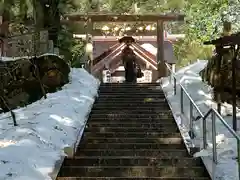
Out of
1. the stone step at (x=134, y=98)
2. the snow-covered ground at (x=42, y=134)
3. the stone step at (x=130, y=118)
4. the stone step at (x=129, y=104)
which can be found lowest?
the stone step at (x=134, y=98)

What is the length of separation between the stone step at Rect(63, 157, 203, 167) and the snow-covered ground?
0.28 metres

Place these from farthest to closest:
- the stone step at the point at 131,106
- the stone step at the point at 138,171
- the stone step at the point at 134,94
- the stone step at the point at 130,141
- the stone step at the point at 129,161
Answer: the stone step at the point at 134,94, the stone step at the point at 131,106, the stone step at the point at 130,141, the stone step at the point at 129,161, the stone step at the point at 138,171

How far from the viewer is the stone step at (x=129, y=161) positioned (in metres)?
7.11

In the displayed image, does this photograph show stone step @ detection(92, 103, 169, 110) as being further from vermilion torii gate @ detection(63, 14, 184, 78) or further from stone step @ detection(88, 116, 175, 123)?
vermilion torii gate @ detection(63, 14, 184, 78)

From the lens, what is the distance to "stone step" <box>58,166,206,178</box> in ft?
21.7

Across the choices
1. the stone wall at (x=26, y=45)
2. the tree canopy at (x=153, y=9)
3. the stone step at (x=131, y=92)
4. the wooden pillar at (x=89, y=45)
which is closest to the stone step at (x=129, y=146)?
the stone step at (x=131, y=92)

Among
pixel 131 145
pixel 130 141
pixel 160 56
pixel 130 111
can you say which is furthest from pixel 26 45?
pixel 131 145

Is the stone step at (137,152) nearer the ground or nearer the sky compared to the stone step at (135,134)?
nearer the sky

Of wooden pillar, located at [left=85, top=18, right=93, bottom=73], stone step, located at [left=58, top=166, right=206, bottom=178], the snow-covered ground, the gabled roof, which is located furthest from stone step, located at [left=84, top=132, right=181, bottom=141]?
the gabled roof

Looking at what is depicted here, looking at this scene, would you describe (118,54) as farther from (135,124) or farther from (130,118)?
(135,124)

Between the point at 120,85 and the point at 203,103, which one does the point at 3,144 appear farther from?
the point at 120,85

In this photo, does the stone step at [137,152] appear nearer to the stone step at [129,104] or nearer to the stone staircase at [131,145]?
the stone staircase at [131,145]

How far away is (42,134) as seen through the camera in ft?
25.6

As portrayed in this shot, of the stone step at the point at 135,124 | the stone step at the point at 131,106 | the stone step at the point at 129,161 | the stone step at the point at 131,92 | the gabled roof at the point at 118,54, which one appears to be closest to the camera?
the stone step at the point at 129,161
